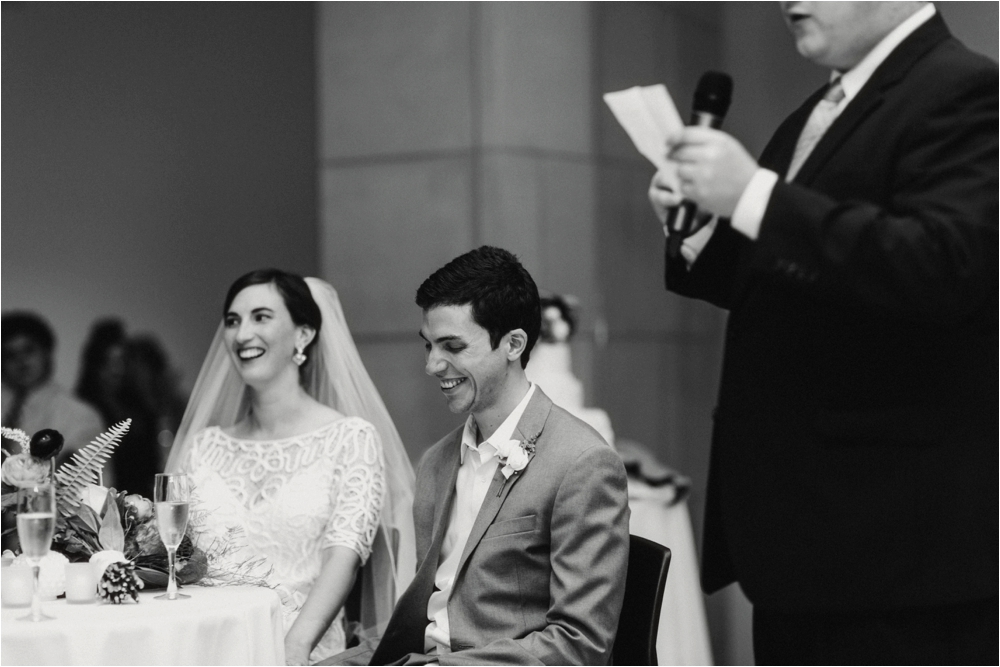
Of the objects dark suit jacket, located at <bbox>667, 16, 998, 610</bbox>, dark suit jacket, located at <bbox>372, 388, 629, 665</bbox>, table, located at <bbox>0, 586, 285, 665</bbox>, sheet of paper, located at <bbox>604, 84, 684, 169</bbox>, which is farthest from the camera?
dark suit jacket, located at <bbox>372, 388, 629, 665</bbox>

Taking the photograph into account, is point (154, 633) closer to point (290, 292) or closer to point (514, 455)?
point (514, 455)

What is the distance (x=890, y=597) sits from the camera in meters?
1.68

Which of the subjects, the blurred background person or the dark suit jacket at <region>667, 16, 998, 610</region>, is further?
the blurred background person

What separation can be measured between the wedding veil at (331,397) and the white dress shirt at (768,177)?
6.37 feet

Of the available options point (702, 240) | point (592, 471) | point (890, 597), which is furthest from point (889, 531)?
point (592, 471)

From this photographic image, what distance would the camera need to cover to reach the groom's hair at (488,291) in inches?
105

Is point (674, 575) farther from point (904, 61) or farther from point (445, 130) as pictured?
point (904, 61)

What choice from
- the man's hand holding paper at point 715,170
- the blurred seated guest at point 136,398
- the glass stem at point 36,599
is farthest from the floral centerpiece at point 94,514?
the blurred seated guest at point 136,398

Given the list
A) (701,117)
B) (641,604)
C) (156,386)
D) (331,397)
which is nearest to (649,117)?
(701,117)

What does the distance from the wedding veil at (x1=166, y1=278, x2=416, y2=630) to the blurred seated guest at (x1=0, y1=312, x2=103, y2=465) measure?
267 centimetres

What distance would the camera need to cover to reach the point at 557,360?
5008mm

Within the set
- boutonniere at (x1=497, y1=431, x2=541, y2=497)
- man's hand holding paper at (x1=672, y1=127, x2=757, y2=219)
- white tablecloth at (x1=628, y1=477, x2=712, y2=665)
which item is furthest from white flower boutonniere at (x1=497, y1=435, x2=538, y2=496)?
white tablecloth at (x1=628, y1=477, x2=712, y2=665)

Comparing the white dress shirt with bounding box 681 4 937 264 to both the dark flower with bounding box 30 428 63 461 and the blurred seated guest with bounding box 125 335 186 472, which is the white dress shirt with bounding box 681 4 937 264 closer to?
the dark flower with bounding box 30 428 63 461

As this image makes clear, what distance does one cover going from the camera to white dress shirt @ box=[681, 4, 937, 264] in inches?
63.7
